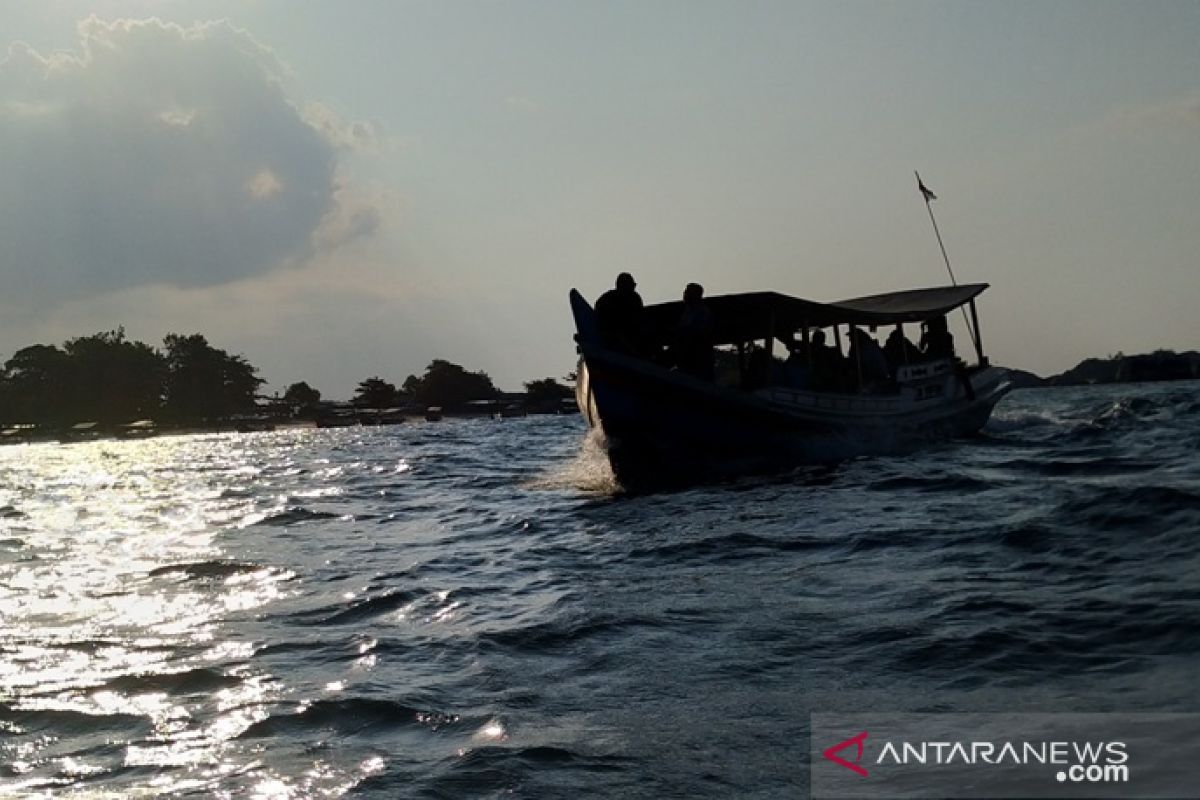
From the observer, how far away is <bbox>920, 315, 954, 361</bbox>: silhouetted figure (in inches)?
831

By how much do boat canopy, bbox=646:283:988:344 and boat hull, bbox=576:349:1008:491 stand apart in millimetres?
1491

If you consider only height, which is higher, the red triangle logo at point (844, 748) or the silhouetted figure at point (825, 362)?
the silhouetted figure at point (825, 362)

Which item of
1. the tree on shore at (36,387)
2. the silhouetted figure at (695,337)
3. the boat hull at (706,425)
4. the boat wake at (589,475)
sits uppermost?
the tree on shore at (36,387)

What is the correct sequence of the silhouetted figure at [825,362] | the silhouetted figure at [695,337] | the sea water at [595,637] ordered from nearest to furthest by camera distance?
the sea water at [595,637], the silhouetted figure at [695,337], the silhouetted figure at [825,362]

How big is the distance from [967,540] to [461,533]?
6584mm

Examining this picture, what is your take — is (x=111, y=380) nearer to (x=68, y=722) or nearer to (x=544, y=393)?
(x=544, y=393)

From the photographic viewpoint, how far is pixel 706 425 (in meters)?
16.1

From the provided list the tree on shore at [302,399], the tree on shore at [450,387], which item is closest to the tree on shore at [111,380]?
the tree on shore at [302,399]

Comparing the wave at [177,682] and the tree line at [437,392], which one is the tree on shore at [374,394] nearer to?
the tree line at [437,392]

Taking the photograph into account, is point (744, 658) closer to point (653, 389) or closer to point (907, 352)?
point (653, 389)

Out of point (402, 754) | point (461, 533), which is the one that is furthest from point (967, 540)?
point (461, 533)

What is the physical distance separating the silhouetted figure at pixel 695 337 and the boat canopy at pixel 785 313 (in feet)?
1.78

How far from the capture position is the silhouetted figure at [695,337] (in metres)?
16.4

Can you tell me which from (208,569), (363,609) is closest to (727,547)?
(363,609)
